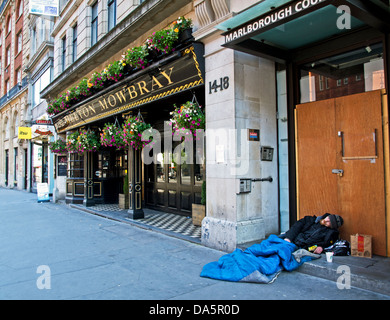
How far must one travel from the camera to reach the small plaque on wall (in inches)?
243

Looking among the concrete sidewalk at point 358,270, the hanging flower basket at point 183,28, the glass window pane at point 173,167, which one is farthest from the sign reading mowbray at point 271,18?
the glass window pane at point 173,167

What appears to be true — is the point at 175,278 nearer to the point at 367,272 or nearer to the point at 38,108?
the point at 367,272

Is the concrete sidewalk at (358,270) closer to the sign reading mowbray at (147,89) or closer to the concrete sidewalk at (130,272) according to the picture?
the concrete sidewalk at (130,272)

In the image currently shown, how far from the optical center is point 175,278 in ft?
15.2

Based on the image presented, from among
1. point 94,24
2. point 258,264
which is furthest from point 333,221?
point 94,24

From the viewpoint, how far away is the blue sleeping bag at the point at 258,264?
4.38 meters

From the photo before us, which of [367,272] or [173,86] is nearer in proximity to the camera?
[367,272]

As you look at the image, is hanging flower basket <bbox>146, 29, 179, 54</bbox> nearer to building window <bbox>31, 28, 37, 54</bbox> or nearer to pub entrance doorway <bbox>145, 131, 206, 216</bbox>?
pub entrance doorway <bbox>145, 131, 206, 216</bbox>

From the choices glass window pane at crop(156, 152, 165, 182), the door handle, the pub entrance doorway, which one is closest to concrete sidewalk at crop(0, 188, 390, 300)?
the door handle

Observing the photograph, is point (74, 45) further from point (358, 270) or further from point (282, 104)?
point (358, 270)

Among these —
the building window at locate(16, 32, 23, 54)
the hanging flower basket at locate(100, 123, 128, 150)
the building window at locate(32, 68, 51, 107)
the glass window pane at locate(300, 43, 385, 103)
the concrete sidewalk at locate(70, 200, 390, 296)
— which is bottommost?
the concrete sidewalk at locate(70, 200, 390, 296)

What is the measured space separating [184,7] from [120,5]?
443cm
